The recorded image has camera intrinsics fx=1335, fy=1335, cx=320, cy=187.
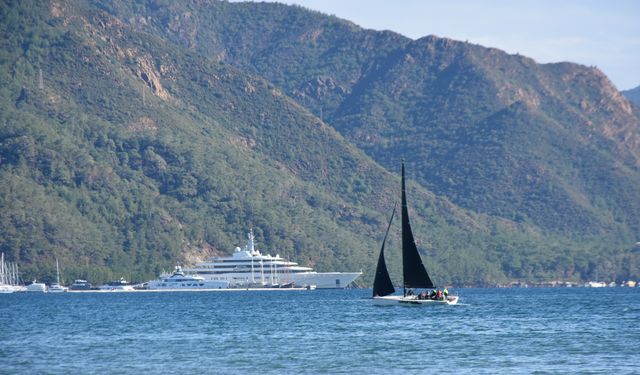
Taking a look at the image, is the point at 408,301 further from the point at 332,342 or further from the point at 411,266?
the point at 332,342

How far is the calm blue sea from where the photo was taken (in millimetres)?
69000

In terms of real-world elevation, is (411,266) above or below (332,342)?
above

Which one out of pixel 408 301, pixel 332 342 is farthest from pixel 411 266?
pixel 332 342

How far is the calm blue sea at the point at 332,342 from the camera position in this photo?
69000 mm

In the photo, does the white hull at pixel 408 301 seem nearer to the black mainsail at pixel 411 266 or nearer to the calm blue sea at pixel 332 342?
the calm blue sea at pixel 332 342

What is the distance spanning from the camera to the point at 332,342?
3275 inches

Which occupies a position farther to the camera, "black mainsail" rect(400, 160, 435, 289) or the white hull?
the white hull

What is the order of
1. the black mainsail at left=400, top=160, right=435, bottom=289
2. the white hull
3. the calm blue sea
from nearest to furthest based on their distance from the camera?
1. the calm blue sea
2. the black mainsail at left=400, top=160, right=435, bottom=289
3. the white hull

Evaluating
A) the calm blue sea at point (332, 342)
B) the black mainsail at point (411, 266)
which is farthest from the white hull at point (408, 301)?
the black mainsail at point (411, 266)

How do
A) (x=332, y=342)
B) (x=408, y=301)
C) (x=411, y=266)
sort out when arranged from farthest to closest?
1. (x=408, y=301)
2. (x=411, y=266)
3. (x=332, y=342)

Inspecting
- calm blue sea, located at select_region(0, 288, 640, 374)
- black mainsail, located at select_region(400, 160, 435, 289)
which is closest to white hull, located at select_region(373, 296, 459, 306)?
calm blue sea, located at select_region(0, 288, 640, 374)

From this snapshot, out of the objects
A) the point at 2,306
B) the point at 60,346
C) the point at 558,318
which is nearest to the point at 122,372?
the point at 60,346

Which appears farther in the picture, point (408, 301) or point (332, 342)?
point (408, 301)

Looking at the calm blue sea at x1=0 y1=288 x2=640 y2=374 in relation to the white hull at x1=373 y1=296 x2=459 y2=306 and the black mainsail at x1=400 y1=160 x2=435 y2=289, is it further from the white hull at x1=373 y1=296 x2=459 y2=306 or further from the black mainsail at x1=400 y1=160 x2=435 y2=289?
the black mainsail at x1=400 y1=160 x2=435 y2=289
